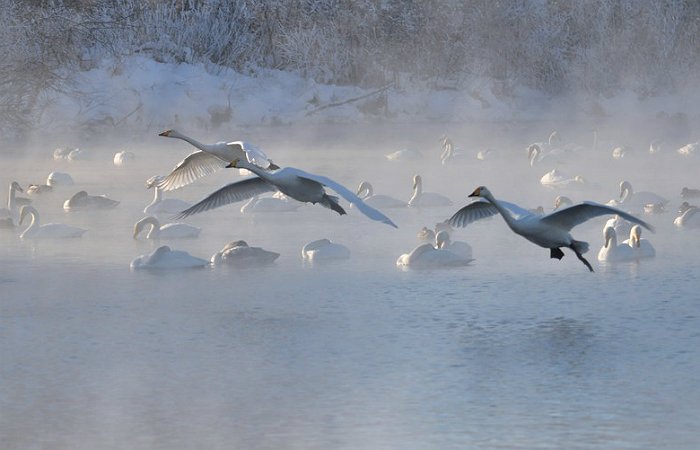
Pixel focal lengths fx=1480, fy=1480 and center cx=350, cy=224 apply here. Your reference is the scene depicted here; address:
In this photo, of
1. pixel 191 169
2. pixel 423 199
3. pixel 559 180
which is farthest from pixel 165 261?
pixel 559 180

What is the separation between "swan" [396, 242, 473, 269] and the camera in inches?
629

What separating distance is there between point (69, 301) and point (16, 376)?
3009mm

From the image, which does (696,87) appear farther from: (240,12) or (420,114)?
(240,12)

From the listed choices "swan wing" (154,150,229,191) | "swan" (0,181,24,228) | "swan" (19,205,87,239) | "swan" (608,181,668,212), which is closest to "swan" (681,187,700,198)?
"swan" (608,181,668,212)

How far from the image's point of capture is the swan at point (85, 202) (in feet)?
69.6

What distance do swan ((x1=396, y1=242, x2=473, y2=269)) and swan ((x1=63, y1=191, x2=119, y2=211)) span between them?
21.9 ft

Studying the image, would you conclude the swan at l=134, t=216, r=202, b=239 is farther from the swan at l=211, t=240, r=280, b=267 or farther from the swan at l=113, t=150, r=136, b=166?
the swan at l=113, t=150, r=136, b=166

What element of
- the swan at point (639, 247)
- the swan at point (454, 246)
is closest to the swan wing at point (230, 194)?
the swan at point (454, 246)

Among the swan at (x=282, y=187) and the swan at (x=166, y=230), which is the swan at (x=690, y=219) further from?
the swan at (x=282, y=187)

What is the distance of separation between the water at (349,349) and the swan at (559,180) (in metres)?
5.86

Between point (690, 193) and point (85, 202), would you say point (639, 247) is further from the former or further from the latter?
point (85, 202)

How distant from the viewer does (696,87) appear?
4153cm

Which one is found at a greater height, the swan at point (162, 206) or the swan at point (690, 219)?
the swan at point (162, 206)

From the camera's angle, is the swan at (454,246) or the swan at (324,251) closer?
the swan at (324,251)
